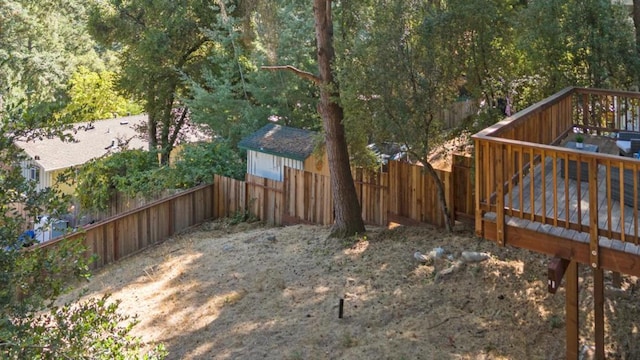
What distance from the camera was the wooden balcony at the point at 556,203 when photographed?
205 inches

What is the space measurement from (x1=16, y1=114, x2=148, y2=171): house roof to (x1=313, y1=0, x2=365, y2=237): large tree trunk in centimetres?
1073

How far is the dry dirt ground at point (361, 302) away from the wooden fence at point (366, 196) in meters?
0.43

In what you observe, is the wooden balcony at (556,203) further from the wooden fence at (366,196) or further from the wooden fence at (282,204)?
the wooden fence at (282,204)

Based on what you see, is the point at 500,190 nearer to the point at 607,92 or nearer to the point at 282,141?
the point at 607,92

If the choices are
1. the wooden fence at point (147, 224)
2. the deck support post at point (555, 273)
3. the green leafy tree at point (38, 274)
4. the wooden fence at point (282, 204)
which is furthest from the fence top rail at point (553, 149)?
the wooden fence at point (147, 224)

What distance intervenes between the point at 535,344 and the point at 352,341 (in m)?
2.16

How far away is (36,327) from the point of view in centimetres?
420

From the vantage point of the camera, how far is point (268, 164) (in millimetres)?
14461

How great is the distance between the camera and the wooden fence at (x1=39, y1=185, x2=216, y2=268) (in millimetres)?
12820

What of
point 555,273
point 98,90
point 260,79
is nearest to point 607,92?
point 555,273

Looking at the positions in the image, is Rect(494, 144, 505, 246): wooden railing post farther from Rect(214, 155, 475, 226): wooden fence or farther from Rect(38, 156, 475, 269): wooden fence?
Rect(38, 156, 475, 269): wooden fence

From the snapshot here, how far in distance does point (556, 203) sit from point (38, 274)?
451 centimetres

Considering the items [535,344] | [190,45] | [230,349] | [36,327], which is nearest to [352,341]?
[230,349]

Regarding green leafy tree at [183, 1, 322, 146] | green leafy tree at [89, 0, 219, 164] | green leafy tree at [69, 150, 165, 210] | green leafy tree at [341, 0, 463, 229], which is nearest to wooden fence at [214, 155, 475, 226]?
green leafy tree at [341, 0, 463, 229]
